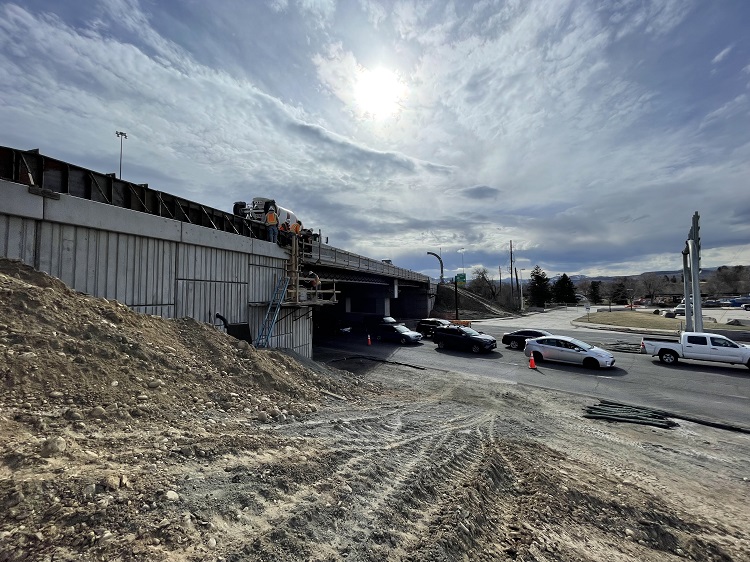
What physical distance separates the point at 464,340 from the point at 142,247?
17704 mm

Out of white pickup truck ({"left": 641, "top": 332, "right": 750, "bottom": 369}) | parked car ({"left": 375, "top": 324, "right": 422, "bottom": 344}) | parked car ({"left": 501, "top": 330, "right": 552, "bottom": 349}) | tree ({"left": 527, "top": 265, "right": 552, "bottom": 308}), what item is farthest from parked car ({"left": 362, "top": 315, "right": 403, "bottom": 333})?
tree ({"left": 527, "top": 265, "right": 552, "bottom": 308})

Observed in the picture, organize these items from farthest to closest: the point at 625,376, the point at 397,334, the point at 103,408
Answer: the point at 397,334, the point at 625,376, the point at 103,408

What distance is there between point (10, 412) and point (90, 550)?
2.72 meters

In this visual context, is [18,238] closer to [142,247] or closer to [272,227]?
[142,247]

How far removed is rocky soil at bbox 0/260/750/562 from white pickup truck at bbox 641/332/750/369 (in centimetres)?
1051

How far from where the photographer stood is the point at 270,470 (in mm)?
4480

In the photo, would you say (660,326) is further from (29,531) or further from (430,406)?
(29,531)

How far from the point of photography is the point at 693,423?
9930 millimetres

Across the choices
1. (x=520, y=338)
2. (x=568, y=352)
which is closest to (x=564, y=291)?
(x=520, y=338)

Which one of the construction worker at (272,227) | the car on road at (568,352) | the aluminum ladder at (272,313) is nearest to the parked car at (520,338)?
the car on road at (568,352)

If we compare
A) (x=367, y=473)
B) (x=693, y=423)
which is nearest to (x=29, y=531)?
(x=367, y=473)

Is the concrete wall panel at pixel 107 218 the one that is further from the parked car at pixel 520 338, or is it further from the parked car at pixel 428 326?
the parked car at pixel 428 326

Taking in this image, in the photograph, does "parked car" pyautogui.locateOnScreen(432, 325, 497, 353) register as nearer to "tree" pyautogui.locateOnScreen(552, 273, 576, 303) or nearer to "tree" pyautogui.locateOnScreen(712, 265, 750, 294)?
"tree" pyautogui.locateOnScreen(552, 273, 576, 303)

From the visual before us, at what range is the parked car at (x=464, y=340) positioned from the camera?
2120cm
